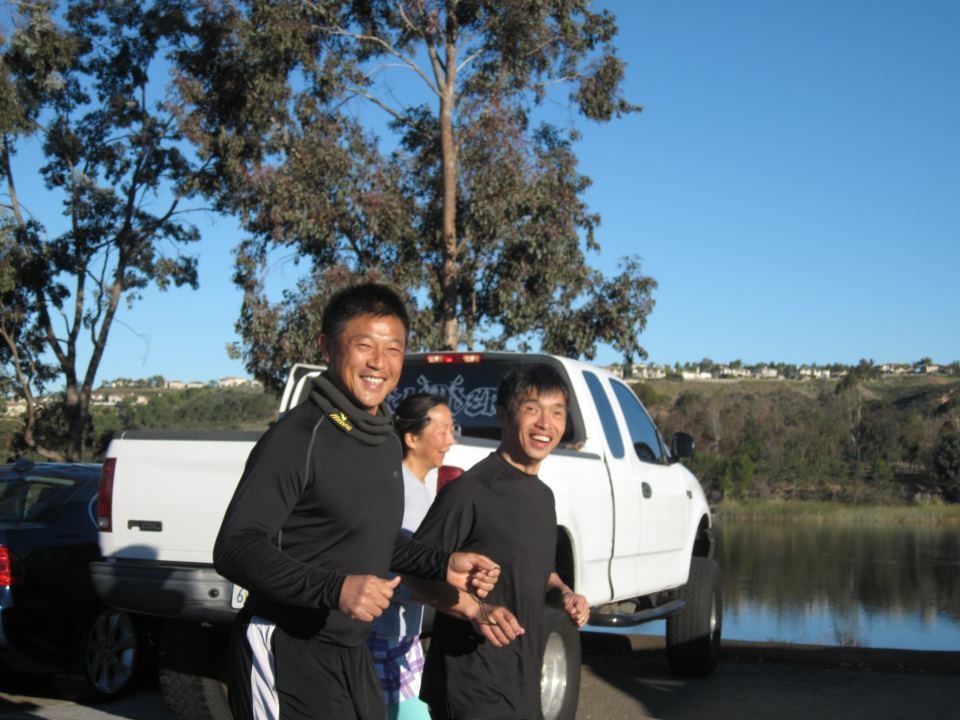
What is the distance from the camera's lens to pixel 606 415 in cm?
777

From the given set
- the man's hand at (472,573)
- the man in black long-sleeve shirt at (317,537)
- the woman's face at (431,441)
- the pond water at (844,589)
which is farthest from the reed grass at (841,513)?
the man in black long-sleeve shirt at (317,537)

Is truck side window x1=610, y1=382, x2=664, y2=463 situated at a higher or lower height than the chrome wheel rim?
higher

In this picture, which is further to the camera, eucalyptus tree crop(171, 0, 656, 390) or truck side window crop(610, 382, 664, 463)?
eucalyptus tree crop(171, 0, 656, 390)

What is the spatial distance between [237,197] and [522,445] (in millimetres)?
18970

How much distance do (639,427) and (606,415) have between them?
745 millimetres

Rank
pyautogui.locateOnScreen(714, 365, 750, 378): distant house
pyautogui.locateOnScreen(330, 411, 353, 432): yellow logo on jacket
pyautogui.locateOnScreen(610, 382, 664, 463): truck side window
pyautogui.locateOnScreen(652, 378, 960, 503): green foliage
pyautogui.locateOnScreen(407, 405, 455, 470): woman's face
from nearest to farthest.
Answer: pyautogui.locateOnScreen(330, 411, 353, 432): yellow logo on jacket < pyautogui.locateOnScreen(407, 405, 455, 470): woman's face < pyautogui.locateOnScreen(610, 382, 664, 463): truck side window < pyautogui.locateOnScreen(652, 378, 960, 503): green foliage < pyautogui.locateOnScreen(714, 365, 750, 378): distant house

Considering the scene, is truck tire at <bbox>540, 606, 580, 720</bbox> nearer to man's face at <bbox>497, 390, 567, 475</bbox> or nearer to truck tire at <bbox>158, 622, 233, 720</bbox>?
truck tire at <bbox>158, 622, 233, 720</bbox>

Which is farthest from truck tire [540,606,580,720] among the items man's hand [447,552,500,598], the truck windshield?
the truck windshield

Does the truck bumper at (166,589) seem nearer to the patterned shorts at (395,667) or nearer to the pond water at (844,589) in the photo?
the patterned shorts at (395,667)

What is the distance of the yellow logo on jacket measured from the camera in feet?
10.1

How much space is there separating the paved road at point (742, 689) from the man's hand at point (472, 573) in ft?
14.3

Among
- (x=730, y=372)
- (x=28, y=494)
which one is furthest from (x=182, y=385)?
(x=730, y=372)

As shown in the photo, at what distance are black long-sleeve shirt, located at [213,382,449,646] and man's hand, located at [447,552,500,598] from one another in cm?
25

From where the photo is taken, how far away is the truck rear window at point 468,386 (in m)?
7.28
